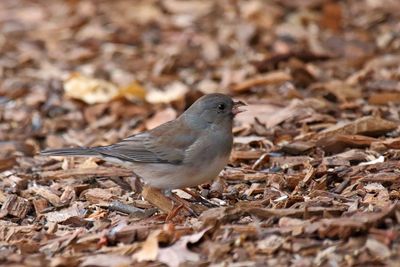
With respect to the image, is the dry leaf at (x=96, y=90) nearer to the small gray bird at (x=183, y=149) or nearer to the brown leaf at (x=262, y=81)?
the brown leaf at (x=262, y=81)

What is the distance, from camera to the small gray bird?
18.7ft

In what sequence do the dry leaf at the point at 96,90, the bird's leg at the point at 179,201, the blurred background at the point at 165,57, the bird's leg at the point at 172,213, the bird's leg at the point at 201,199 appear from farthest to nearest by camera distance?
the dry leaf at the point at 96,90 < the blurred background at the point at 165,57 < the bird's leg at the point at 201,199 < the bird's leg at the point at 179,201 < the bird's leg at the point at 172,213

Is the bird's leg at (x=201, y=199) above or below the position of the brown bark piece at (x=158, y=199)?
below

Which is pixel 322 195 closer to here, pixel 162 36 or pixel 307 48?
pixel 307 48

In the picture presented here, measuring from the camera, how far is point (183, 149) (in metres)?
5.84

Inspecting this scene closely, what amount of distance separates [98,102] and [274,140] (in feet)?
6.94

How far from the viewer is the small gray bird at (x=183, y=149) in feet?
18.7

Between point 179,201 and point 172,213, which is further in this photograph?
point 179,201

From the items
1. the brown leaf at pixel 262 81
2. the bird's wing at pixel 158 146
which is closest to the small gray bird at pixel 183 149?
the bird's wing at pixel 158 146

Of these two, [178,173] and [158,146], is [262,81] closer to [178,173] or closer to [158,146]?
[158,146]

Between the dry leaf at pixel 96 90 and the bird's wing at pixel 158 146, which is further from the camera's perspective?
the dry leaf at pixel 96 90

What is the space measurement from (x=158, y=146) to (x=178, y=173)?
32 cm

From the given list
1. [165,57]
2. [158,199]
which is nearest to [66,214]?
[158,199]

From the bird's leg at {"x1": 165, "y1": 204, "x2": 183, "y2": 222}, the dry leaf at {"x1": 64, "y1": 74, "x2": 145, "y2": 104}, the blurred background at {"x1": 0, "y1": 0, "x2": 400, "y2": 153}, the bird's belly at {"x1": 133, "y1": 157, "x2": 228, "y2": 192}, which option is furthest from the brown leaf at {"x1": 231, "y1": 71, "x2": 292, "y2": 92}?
the bird's leg at {"x1": 165, "y1": 204, "x2": 183, "y2": 222}
